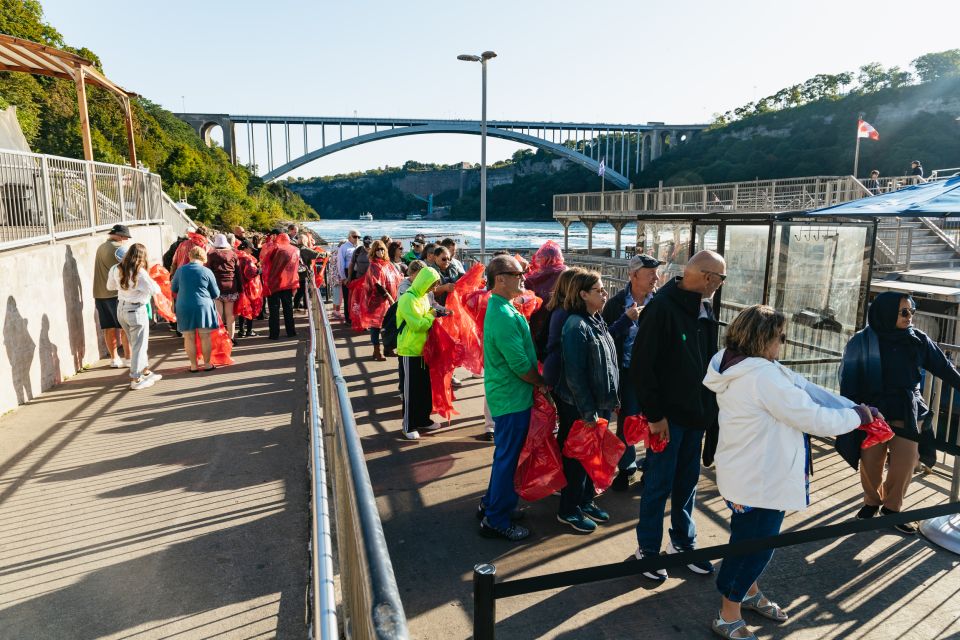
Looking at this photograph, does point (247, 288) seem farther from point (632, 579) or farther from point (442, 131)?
point (442, 131)

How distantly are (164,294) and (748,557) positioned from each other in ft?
24.9

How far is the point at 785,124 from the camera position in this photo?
91.4 meters

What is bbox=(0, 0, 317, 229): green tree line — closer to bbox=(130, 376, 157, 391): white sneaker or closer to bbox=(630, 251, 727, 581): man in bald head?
bbox=(130, 376, 157, 391): white sneaker

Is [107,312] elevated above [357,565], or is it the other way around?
[357,565]

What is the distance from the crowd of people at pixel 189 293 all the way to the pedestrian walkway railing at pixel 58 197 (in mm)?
555

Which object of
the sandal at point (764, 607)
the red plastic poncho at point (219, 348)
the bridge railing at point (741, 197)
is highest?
the bridge railing at point (741, 197)

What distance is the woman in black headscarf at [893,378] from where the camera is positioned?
365 cm

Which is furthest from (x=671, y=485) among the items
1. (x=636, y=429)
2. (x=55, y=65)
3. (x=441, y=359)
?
(x=55, y=65)

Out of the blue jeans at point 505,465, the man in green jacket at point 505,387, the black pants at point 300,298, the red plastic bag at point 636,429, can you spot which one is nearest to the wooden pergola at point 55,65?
the black pants at point 300,298

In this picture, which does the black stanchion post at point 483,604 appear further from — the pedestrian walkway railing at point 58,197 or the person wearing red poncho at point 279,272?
the person wearing red poncho at point 279,272

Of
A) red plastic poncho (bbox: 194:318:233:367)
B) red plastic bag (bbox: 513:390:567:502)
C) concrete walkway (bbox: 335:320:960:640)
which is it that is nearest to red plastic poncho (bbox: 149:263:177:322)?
red plastic poncho (bbox: 194:318:233:367)

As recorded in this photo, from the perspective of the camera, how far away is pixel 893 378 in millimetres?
3693

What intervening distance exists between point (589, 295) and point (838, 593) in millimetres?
1960

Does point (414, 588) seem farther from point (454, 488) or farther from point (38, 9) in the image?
point (38, 9)
